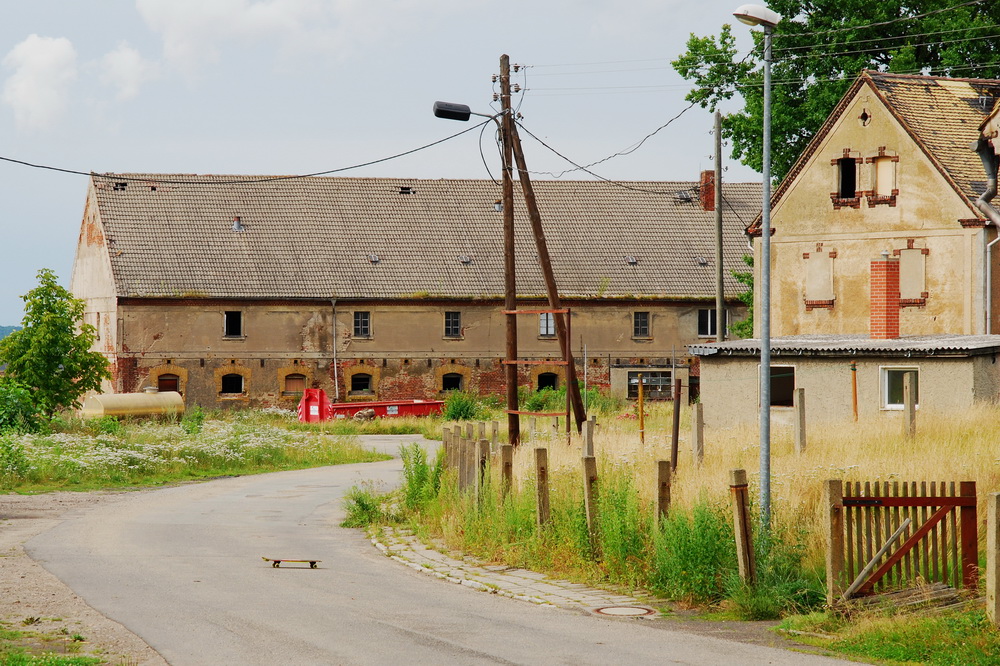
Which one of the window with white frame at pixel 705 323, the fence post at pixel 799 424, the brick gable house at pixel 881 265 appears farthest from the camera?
the window with white frame at pixel 705 323

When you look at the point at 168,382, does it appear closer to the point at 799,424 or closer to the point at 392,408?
the point at 392,408

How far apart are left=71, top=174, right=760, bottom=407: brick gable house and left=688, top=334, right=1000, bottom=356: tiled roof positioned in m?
19.4

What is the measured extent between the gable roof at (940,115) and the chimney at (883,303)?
3108 millimetres

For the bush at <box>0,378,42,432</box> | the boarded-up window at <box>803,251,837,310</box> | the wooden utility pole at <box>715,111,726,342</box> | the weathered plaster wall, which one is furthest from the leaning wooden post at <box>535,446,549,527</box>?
the wooden utility pole at <box>715,111,726,342</box>

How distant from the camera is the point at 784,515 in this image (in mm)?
12945

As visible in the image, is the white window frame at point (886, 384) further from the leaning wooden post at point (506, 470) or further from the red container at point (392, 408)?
the red container at point (392, 408)

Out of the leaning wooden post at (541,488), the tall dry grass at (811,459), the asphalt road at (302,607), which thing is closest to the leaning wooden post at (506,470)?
the tall dry grass at (811,459)

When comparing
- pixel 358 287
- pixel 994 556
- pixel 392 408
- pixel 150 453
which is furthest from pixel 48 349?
pixel 994 556

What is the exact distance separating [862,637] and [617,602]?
2.82 m

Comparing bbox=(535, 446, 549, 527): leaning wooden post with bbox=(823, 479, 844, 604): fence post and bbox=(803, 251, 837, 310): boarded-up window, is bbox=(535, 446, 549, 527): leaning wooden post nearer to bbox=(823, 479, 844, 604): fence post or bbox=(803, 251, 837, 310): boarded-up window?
bbox=(823, 479, 844, 604): fence post

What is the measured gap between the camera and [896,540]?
1143 centimetres

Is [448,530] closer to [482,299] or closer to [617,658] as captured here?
[617,658]

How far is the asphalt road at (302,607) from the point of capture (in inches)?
393

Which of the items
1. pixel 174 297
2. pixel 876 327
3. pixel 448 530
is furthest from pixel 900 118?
pixel 174 297
